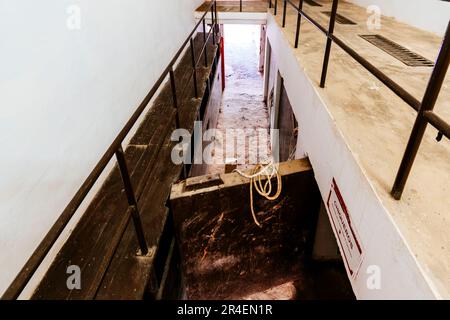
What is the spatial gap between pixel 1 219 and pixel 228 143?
187 inches

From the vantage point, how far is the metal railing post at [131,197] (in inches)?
54.2

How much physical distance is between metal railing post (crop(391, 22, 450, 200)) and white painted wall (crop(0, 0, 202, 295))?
1.74 m

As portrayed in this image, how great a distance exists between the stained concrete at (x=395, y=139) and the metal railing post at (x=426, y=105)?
0.12 metres

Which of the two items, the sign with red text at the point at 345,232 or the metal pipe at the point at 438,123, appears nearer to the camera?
the metal pipe at the point at 438,123

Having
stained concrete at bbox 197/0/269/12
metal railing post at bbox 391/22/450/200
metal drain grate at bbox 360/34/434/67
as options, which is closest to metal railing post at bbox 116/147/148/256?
metal railing post at bbox 391/22/450/200

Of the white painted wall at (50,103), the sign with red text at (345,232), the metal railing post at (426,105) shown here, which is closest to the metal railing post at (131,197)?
the white painted wall at (50,103)

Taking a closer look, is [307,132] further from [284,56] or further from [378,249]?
[284,56]

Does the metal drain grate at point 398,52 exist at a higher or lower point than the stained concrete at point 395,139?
higher

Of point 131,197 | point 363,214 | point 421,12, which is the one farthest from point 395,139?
point 421,12

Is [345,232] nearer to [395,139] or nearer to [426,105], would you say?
[395,139]

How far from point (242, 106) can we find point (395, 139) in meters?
6.40

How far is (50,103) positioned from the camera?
5.43ft

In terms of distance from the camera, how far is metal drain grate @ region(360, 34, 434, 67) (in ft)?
8.11

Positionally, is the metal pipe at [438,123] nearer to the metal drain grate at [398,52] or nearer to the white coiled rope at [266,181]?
the white coiled rope at [266,181]
